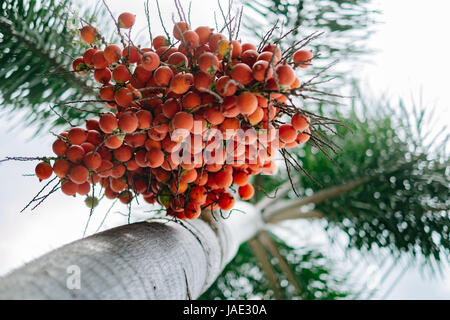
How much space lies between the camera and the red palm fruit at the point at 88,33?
27.3 inches

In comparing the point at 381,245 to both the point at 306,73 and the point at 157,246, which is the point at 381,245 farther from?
the point at 157,246

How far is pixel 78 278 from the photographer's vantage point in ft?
1.56

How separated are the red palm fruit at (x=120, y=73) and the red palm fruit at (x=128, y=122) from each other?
9cm

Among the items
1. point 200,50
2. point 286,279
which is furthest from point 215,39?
point 286,279

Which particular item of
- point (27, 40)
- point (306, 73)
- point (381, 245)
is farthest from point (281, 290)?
point (27, 40)

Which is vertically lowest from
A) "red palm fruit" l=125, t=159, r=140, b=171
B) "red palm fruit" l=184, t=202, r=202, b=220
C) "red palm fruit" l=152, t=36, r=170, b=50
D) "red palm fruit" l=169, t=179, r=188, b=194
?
"red palm fruit" l=184, t=202, r=202, b=220

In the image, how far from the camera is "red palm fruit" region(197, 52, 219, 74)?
0.57 m

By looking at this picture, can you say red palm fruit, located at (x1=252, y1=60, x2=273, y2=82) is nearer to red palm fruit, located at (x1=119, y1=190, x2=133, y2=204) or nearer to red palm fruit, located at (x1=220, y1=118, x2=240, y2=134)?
red palm fruit, located at (x1=220, y1=118, x2=240, y2=134)

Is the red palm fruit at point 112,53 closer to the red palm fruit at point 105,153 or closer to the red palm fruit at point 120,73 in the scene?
the red palm fruit at point 120,73

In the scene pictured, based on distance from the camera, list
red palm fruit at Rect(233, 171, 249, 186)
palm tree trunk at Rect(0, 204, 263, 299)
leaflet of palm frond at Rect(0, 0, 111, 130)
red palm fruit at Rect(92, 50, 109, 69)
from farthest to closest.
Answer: leaflet of palm frond at Rect(0, 0, 111, 130) < red palm fruit at Rect(233, 171, 249, 186) < red palm fruit at Rect(92, 50, 109, 69) < palm tree trunk at Rect(0, 204, 263, 299)

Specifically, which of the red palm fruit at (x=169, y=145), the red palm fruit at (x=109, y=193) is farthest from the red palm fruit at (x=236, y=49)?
the red palm fruit at (x=109, y=193)

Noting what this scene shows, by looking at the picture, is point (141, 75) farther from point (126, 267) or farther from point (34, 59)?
point (34, 59)

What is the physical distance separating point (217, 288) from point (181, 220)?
1.09 metres

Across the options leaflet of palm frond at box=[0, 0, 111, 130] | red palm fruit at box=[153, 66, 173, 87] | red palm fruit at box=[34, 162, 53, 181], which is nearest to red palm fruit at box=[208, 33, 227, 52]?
red palm fruit at box=[153, 66, 173, 87]
